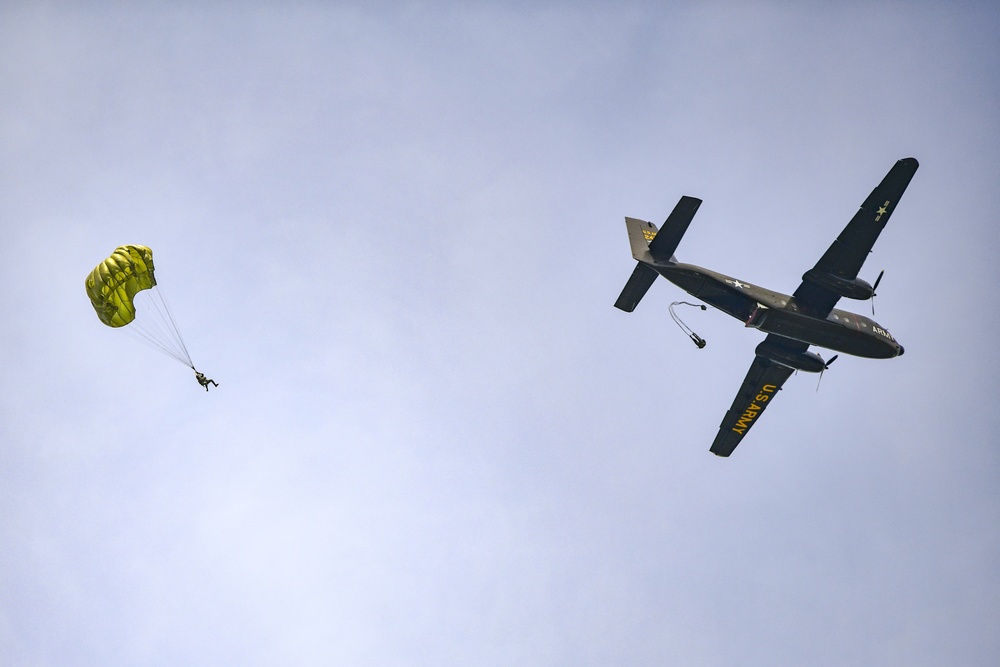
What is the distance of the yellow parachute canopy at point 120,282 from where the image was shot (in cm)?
3838

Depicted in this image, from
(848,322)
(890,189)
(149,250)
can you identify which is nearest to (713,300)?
(848,322)

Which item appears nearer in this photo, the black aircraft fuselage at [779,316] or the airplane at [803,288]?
the airplane at [803,288]

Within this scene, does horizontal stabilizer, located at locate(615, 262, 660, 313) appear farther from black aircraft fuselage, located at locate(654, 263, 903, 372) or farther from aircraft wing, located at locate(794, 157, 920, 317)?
aircraft wing, located at locate(794, 157, 920, 317)

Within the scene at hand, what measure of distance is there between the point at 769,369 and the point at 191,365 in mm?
34241

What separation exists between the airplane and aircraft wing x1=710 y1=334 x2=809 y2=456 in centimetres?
392

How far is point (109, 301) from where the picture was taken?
38.8 meters

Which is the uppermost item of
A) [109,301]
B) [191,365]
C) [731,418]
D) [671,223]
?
[671,223]

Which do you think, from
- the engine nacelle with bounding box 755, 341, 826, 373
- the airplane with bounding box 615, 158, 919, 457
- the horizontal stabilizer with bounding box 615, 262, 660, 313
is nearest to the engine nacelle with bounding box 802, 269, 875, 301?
the airplane with bounding box 615, 158, 919, 457

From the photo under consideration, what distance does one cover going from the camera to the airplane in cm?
3944

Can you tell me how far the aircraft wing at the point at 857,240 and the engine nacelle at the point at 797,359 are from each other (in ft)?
13.6

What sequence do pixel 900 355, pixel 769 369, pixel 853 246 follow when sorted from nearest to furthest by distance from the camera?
pixel 853 246
pixel 900 355
pixel 769 369

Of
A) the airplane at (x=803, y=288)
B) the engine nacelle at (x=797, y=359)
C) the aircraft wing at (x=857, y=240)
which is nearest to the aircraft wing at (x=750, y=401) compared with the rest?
the engine nacelle at (x=797, y=359)

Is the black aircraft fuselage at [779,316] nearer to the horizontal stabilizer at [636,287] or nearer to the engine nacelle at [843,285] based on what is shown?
the horizontal stabilizer at [636,287]

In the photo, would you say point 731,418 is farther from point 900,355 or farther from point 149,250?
point 149,250
